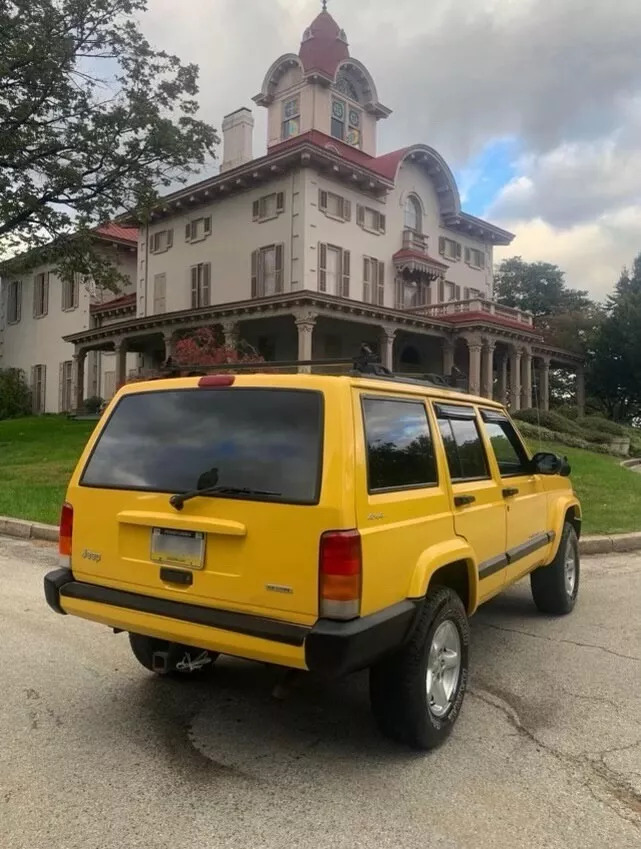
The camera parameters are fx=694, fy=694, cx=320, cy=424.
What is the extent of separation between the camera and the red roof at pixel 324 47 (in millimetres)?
29359

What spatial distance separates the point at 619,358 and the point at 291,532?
1418 inches

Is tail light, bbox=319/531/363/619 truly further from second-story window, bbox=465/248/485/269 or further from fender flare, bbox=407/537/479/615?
second-story window, bbox=465/248/485/269

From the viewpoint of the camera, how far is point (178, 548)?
3.28m

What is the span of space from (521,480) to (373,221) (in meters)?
24.2

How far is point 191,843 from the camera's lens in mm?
2572

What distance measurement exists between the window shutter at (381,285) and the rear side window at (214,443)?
81.1ft

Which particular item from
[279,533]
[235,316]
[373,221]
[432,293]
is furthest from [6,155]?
[279,533]

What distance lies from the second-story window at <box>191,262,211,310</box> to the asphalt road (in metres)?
24.9

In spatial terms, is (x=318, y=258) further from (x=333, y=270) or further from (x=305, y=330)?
(x=305, y=330)

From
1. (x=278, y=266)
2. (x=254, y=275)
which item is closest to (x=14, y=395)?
(x=254, y=275)

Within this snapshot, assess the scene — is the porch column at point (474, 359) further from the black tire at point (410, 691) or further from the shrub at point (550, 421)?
the black tire at point (410, 691)

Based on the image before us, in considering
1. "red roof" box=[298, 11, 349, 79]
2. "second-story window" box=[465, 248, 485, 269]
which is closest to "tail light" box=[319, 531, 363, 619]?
"red roof" box=[298, 11, 349, 79]

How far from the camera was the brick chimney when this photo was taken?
101 ft

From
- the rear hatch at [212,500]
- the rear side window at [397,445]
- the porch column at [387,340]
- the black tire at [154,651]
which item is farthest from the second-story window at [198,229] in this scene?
the rear side window at [397,445]
